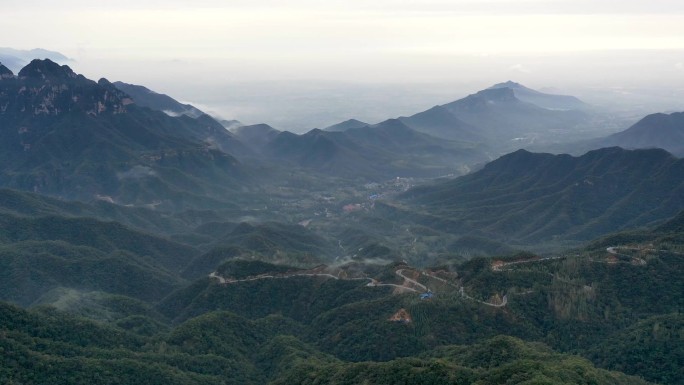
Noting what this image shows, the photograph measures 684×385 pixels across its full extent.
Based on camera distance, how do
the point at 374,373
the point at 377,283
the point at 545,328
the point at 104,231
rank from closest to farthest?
the point at 374,373 < the point at 545,328 < the point at 377,283 < the point at 104,231

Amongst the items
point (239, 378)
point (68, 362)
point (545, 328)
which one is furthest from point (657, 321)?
point (68, 362)

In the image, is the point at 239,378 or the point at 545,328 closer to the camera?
the point at 239,378

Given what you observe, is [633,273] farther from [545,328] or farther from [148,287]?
[148,287]

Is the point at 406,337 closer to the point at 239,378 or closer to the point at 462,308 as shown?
the point at 462,308

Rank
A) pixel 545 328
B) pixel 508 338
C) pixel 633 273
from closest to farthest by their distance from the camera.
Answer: pixel 508 338 < pixel 545 328 < pixel 633 273

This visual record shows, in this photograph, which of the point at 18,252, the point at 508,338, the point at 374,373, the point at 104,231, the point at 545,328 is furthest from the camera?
the point at 104,231

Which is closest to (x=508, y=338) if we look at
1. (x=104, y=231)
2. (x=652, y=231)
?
(x=652, y=231)

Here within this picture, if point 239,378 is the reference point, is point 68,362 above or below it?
above

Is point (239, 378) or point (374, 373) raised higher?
point (374, 373)

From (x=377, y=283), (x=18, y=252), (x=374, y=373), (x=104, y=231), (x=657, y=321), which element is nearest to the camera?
(x=374, y=373)
